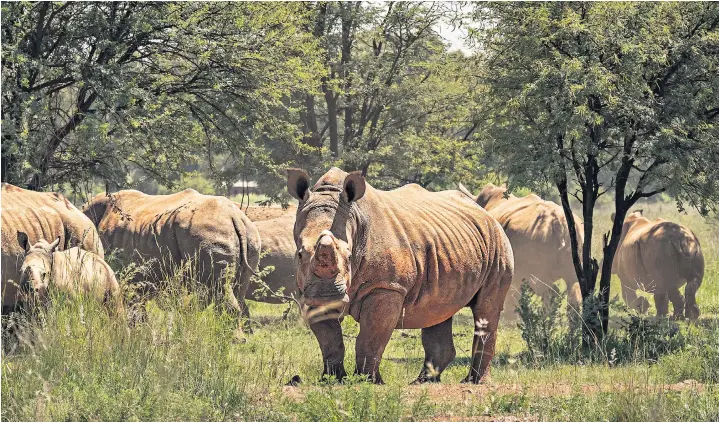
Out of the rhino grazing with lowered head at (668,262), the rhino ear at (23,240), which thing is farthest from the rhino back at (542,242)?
the rhino ear at (23,240)

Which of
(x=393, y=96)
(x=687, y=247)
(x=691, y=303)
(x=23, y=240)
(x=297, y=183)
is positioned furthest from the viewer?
(x=393, y=96)

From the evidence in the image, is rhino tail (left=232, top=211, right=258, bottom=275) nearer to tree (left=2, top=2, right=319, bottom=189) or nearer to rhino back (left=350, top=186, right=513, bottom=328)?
tree (left=2, top=2, right=319, bottom=189)

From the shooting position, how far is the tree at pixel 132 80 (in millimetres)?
13477

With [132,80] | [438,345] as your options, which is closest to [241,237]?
[132,80]

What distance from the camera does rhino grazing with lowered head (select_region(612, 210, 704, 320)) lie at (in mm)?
17594

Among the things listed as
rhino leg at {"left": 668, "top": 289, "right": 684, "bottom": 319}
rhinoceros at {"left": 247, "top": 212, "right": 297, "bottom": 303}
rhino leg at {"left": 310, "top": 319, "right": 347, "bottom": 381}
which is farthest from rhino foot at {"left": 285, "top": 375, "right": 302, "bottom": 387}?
rhino leg at {"left": 668, "top": 289, "right": 684, "bottom": 319}

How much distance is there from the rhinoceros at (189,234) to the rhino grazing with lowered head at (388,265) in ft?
13.5

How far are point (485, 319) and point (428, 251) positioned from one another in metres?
1.38

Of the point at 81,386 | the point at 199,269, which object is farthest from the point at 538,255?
the point at 81,386

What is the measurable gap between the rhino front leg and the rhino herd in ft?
0.04

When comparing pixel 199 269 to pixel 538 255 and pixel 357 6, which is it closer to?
pixel 538 255

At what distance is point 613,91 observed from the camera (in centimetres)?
1325

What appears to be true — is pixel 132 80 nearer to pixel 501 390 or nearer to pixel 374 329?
pixel 374 329

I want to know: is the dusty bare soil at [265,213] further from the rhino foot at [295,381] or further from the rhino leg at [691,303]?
the rhino foot at [295,381]
